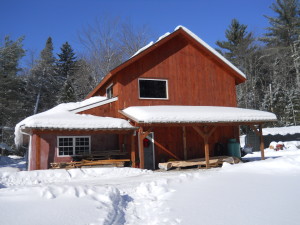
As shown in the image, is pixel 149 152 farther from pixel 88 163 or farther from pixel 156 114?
pixel 88 163

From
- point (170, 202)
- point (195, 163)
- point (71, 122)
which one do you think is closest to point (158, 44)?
point (71, 122)

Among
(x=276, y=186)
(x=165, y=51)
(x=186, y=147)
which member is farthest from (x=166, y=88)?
(x=276, y=186)

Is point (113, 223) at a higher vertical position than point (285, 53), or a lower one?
lower

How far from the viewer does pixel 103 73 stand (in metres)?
30.4

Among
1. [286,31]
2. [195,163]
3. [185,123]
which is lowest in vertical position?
[195,163]

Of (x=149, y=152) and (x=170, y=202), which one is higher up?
(x=149, y=152)

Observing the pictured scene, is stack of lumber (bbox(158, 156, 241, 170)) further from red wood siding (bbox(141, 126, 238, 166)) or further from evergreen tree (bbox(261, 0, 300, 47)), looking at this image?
evergreen tree (bbox(261, 0, 300, 47))

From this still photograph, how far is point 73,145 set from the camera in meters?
12.9

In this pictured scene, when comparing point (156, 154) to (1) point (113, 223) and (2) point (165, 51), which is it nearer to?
(2) point (165, 51)

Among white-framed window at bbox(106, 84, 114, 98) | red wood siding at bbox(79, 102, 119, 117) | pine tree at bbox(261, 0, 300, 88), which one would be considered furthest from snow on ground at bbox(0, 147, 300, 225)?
pine tree at bbox(261, 0, 300, 88)

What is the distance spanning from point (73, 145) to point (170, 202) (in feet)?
27.0

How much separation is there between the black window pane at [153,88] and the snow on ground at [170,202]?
707cm

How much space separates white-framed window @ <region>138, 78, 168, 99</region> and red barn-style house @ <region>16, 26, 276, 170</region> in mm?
54

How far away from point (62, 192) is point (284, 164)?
749 centimetres
